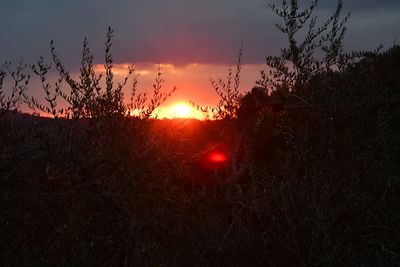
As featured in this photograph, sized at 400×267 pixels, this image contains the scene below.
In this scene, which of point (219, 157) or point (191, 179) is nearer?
point (191, 179)

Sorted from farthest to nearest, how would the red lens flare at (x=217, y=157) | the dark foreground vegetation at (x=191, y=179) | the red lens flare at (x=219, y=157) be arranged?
the red lens flare at (x=217, y=157) → the red lens flare at (x=219, y=157) → the dark foreground vegetation at (x=191, y=179)

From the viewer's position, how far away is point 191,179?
33.7ft

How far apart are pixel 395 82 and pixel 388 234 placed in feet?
34.1

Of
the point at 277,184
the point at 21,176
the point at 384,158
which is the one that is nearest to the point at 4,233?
the point at 21,176

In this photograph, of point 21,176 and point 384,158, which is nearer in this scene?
point 21,176

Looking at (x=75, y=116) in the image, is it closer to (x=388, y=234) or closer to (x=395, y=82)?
(x=388, y=234)

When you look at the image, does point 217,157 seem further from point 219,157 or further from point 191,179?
point 191,179

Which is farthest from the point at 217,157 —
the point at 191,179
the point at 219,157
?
the point at 191,179

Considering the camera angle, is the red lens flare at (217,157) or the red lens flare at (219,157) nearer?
the red lens flare at (219,157)

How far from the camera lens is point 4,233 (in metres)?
7.20

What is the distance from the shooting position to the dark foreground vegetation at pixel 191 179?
304 inches

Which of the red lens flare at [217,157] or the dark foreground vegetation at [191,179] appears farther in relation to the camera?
the red lens flare at [217,157]

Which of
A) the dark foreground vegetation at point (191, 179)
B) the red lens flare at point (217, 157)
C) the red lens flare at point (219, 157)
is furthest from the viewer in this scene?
the red lens flare at point (217, 157)

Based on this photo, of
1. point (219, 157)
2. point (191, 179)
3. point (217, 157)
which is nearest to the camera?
point (191, 179)
